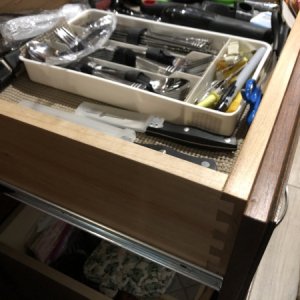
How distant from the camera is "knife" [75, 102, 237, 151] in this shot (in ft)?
1.50

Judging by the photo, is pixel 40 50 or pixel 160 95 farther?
pixel 40 50

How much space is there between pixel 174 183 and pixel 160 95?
0.17 m

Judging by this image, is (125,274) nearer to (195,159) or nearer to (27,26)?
(195,159)

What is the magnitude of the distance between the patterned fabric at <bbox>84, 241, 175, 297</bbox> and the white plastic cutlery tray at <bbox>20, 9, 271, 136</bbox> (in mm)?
370

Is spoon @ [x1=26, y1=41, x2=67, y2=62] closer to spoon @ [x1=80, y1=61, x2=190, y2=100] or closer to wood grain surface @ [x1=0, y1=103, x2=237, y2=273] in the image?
spoon @ [x1=80, y1=61, x2=190, y2=100]

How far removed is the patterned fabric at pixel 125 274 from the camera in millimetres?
724

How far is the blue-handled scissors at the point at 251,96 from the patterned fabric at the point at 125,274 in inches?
15.9

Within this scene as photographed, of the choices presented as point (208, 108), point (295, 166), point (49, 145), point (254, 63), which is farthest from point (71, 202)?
point (295, 166)

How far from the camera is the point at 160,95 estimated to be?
481mm

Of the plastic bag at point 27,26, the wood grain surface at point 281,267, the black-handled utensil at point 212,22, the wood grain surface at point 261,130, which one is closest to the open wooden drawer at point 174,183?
the wood grain surface at point 261,130

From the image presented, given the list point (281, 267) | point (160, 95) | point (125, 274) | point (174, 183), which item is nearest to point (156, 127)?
point (160, 95)

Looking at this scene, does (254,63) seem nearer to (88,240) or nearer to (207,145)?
(207,145)

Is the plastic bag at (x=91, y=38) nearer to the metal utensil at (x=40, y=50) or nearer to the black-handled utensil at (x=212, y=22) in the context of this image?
the metal utensil at (x=40, y=50)

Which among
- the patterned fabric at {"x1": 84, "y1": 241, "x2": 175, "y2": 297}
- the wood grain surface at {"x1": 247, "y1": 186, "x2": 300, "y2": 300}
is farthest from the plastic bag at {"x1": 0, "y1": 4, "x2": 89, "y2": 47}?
the wood grain surface at {"x1": 247, "y1": 186, "x2": 300, "y2": 300}
